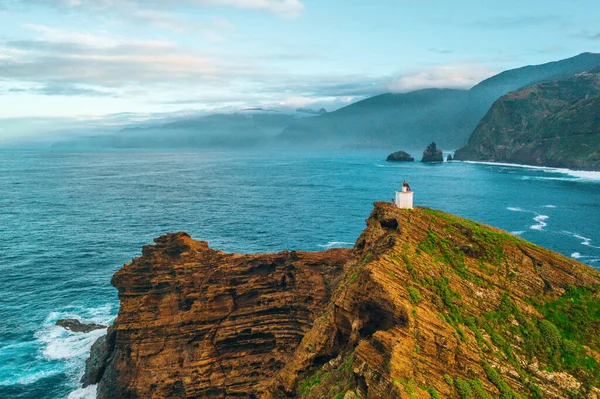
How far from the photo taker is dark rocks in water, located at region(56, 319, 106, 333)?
67.1 m

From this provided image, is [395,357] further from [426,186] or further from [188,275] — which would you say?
[426,186]

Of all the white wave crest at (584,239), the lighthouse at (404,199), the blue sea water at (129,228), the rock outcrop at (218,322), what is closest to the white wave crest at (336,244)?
the blue sea water at (129,228)

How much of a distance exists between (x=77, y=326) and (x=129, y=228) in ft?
171

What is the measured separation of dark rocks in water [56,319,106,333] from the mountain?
19617 millimetres

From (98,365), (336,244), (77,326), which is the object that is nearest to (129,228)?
(77,326)

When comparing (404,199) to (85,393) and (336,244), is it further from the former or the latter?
(336,244)

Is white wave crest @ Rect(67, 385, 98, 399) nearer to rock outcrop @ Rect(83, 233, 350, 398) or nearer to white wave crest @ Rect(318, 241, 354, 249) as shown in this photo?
rock outcrop @ Rect(83, 233, 350, 398)

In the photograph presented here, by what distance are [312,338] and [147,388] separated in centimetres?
2261

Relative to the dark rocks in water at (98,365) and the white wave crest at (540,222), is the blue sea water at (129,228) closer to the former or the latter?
the white wave crest at (540,222)

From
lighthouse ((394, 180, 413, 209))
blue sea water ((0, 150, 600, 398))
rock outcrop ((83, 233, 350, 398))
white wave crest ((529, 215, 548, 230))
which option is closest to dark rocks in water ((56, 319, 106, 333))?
blue sea water ((0, 150, 600, 398))

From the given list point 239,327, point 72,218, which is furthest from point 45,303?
point 72,218

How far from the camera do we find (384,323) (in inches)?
1091

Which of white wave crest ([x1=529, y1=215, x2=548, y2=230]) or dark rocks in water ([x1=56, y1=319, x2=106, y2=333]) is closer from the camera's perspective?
dark rocks in water ([x1=56, y1=319, x2=106, y2=333])

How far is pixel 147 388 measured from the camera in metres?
45.7
